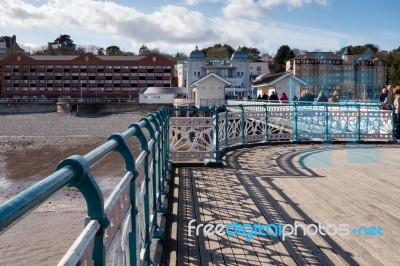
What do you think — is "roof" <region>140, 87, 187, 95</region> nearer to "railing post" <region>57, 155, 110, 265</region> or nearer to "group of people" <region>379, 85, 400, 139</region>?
"group of people" <region>379, 85, 400, 139</region>

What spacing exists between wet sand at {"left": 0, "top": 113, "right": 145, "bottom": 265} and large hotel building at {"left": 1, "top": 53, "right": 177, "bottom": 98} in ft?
74.6

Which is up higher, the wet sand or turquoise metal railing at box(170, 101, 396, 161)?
Result: turquoise metal railing at box(170, 101, 396, 161)

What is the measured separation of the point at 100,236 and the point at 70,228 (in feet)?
32.8

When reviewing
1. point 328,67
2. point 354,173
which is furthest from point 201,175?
point 328,67

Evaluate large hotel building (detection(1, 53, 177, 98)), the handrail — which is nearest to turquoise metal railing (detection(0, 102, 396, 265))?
the handrail

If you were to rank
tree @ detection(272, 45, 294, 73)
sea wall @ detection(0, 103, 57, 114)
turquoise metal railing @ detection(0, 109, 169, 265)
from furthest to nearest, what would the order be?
tree @ detection(272, 45, 294, 73), sea wall @ detection(0, 103, 57, 114), turquoise metal railing @ detection(0, 109, 169, 265)

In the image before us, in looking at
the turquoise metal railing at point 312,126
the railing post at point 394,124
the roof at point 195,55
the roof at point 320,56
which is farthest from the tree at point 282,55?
the railing post at point 394,124

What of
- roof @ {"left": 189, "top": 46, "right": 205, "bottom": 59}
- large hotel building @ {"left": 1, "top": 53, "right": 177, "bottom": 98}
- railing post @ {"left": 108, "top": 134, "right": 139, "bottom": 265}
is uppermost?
roof @ {"left": 189, "top": 46, "right": 205, "bottom": 59}

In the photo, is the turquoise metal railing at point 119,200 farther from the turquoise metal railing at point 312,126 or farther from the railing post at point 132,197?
the turquoise metal railing at point 312,126

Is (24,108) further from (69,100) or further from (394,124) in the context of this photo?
(394,124)

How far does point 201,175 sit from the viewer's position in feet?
26.5

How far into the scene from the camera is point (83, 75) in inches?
2963

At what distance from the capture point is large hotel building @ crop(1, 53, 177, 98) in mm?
74812

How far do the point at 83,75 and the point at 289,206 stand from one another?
7314cm
